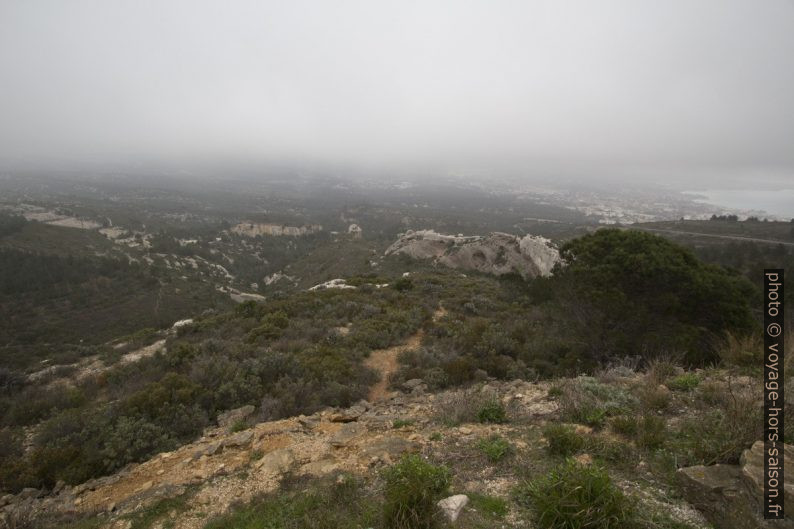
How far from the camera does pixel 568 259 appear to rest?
1209 centimetres

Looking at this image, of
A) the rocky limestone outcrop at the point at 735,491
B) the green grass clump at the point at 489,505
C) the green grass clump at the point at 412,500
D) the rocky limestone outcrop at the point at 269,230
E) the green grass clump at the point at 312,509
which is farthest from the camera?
the rocky limestone outcrop at the point at 269,230

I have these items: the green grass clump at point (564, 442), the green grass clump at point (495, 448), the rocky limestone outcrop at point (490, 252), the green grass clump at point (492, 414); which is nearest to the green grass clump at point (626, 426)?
the green grass clump at point (564, 442)

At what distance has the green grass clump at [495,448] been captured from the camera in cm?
455

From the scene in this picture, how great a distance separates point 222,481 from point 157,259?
2756 inches

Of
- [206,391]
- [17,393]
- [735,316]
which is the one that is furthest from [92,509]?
[735,316]

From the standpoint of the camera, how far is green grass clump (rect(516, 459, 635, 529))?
9.43 ft

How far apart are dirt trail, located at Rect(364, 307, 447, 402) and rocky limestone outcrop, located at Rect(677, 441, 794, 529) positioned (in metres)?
6.26

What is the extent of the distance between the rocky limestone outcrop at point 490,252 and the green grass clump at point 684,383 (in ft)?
73.7

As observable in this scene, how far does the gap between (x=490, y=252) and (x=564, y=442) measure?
1387 inches

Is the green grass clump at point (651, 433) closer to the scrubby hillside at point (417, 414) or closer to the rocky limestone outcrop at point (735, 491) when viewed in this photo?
the scrubby hillside at point (417, 414)

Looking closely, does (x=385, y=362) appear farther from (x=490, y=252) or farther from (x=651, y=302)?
(x=490, y=252)

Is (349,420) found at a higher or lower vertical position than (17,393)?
higher

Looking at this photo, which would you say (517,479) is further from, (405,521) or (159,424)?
(159,424)

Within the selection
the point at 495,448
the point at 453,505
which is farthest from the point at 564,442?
the point at 453,505
